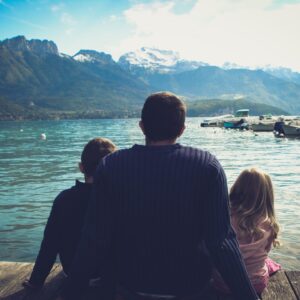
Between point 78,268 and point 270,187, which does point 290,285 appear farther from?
point 78,268

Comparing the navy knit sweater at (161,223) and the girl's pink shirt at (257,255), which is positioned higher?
the navy knit sweater at (161,223)

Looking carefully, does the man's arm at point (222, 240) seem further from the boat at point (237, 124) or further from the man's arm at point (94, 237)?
the boat at point (237, 124)

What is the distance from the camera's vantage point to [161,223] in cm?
342

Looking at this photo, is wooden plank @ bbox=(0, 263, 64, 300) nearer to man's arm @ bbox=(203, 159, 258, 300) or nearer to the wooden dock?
the wooden dock

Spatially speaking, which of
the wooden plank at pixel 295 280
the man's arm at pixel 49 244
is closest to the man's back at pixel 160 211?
the man's arm at pixel 49 244

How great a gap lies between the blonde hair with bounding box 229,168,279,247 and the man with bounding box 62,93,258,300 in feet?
4.87

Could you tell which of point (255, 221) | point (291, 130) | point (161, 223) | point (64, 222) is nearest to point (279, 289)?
point (255, 221)

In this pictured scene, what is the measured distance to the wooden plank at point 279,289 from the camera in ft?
15.9

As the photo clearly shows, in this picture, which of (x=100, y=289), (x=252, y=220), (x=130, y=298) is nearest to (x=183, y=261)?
(x=130, y=298)

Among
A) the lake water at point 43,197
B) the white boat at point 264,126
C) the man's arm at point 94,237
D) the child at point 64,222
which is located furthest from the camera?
the white boat at point 264,126

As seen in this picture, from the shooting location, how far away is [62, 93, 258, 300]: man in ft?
11.0

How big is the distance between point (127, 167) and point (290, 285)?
10.1ft

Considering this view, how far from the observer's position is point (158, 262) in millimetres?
3514

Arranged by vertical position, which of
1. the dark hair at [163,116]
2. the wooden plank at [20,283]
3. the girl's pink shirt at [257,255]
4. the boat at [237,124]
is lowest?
the boat at [237,124]
